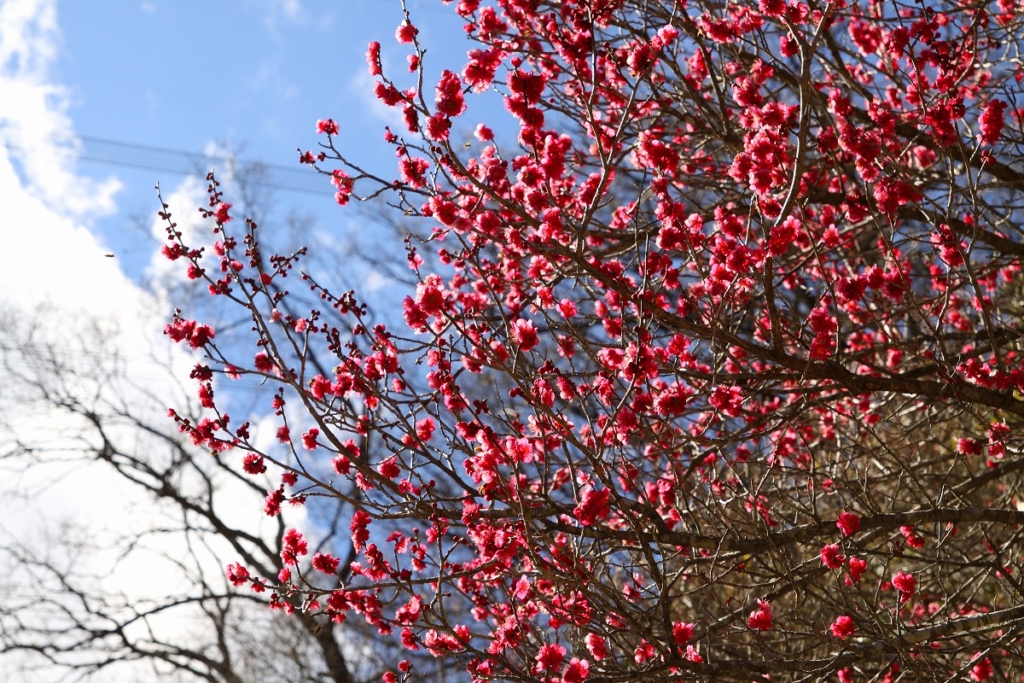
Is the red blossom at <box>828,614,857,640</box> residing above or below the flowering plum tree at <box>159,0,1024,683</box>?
below

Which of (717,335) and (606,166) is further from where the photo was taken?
(717,335)

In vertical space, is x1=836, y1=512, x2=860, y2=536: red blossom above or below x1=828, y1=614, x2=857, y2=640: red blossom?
above

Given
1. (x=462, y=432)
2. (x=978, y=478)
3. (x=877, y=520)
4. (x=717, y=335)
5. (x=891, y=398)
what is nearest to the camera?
(x=717, y=335)

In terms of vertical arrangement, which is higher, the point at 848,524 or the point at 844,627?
the point at 848,524

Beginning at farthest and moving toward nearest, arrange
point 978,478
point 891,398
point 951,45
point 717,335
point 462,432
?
point 891,398
point 951,45
point 978,478
point 462,432
point 717,335

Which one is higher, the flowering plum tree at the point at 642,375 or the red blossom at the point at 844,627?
the flowering plum tree at the point at 642,375

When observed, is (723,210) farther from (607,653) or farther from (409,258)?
(607,653)

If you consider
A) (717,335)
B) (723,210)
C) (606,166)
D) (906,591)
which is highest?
(723,210)

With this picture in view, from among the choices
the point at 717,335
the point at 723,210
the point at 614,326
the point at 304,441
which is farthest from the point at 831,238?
the point at 304,441

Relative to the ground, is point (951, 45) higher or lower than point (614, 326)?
higher

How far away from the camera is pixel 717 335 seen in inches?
144

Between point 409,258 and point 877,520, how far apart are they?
8.83 ft

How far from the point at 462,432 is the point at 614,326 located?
1.50m

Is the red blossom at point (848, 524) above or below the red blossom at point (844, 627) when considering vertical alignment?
above
